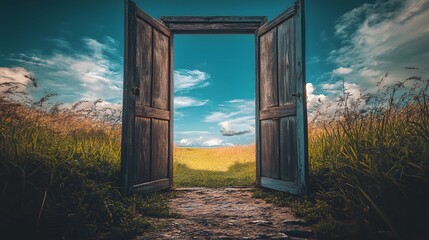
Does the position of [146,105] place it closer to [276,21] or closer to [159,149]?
[159,149]

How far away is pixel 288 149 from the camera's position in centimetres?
411

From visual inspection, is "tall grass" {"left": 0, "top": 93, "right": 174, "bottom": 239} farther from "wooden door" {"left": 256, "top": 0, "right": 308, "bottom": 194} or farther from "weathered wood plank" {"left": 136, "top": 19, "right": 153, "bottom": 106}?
"wooden door" {"left": 256, "top": 0, "right": 308, "bottom": 194}

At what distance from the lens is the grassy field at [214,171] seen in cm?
535

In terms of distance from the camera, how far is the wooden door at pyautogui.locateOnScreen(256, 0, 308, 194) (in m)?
3.83

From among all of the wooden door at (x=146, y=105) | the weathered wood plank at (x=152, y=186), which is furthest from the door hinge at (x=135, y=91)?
the weathered wood plank at (x=152, y=186)

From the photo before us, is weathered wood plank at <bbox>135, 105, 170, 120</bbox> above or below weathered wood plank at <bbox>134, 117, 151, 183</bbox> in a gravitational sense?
above

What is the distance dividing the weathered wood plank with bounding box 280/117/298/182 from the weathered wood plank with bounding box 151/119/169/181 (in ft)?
6.46

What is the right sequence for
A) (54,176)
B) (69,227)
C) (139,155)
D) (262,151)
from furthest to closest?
(262,151), (139,155), (54,176), (69,227)

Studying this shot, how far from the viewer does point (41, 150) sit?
2727mm

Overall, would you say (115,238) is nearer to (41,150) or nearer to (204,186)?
(41,150)

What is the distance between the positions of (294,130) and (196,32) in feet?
8.52

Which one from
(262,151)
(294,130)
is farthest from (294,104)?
(262,151)

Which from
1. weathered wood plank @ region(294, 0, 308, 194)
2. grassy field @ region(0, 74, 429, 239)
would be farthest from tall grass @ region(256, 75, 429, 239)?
weathered wood plank @ region(294, 0, 308, 194)

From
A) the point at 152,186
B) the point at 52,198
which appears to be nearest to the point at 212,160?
the point at 152,186
